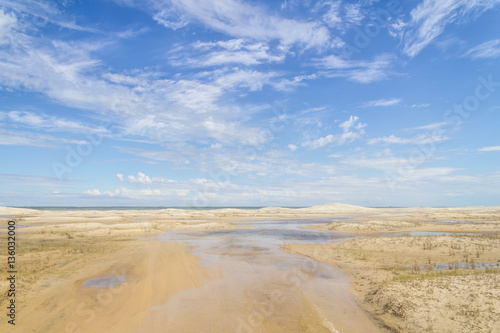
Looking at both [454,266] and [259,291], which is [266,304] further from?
[454,266]

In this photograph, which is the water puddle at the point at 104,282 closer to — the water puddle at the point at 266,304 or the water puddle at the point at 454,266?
the water puddle at the point at 266,304

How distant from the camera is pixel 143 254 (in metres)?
24.7

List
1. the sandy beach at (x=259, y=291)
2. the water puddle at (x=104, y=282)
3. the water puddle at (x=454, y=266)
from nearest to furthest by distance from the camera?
the sandy beach at (x=259, y=291) → the water puddle at (x=104, y=282) → the water puddle at (x=454, y=266)

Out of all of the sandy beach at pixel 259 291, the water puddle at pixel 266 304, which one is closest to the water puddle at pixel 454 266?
the sandy beach at pixel 259 291

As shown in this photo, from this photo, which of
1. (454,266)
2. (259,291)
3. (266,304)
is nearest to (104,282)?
(259,291)

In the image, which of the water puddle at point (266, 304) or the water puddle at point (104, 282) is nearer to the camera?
the water puddle at point (266, 304)

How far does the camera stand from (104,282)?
15789 millimetres

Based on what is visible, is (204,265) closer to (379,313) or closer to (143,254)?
(143,254)

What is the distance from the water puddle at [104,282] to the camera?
1505 cm

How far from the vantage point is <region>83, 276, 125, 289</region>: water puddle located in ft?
49.4

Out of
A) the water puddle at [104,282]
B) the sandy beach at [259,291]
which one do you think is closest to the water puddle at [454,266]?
the sandy beach at [259,291]

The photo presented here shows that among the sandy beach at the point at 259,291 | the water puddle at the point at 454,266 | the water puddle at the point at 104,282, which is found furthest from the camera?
the water puddle at the point at 454,266

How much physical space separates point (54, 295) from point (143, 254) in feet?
38.0

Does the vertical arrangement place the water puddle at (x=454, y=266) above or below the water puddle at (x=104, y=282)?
below
